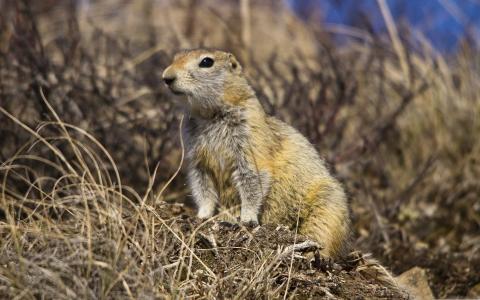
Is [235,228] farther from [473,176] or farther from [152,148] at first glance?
[473,176]

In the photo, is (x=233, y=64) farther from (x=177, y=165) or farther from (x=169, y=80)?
(x=177, y=165)

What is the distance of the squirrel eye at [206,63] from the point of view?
14.6 feet

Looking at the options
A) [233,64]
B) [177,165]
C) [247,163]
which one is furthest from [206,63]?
[177,165]

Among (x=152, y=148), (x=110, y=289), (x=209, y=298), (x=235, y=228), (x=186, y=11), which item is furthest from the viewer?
(x=186, y=11)

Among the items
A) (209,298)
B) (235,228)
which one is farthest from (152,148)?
(209,298)

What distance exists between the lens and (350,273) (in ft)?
13.1

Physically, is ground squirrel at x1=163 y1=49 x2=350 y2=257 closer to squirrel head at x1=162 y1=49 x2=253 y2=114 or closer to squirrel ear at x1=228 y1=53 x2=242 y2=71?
squirrel head at x1=162 y1=49 x2=253 y2=114

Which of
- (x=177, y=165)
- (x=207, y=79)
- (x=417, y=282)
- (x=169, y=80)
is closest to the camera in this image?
(x=169, y=80)

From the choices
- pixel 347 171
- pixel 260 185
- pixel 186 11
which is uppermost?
pixel 186 11

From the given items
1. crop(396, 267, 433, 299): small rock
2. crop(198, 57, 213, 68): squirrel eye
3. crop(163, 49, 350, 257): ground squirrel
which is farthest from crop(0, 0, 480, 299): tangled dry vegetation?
crop(198, 57, 213, 68): squirrel eye

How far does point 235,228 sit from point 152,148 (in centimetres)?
225

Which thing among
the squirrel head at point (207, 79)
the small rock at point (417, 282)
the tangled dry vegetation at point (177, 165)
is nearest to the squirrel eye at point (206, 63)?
the squirrel head at point (207, 79)

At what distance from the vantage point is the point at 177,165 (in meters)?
6.39

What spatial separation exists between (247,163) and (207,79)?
0.56 m
